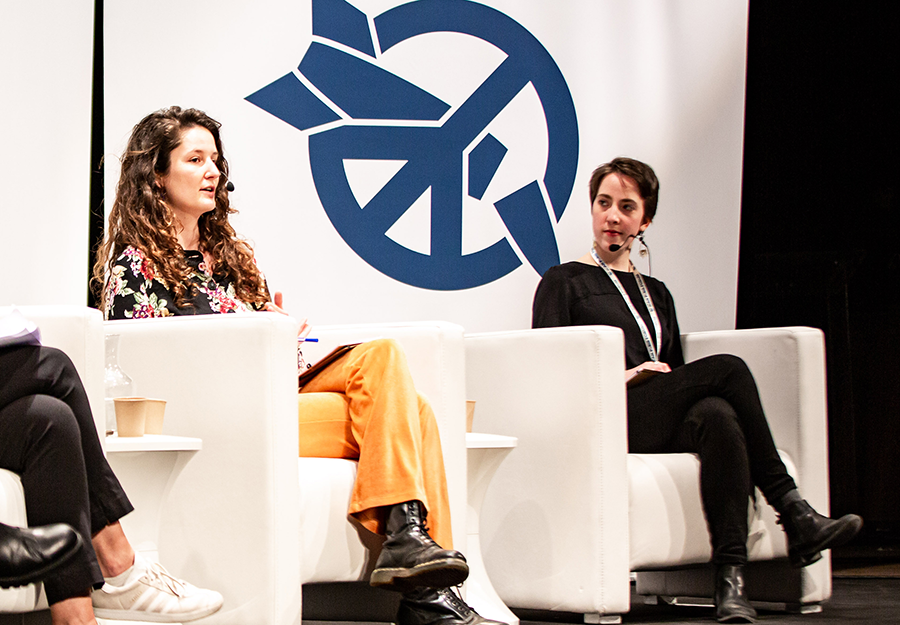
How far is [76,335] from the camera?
1.88m

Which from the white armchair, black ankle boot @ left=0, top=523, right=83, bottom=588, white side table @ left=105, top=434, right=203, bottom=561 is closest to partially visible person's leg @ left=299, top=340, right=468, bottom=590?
the white armchair

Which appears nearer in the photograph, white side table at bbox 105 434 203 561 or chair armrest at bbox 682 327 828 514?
white side table at bbox 105 434 203 561

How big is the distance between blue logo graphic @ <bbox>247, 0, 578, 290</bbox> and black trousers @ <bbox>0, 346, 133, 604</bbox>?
1.86 metres

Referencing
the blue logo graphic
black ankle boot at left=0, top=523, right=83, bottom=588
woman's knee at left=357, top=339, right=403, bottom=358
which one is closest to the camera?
black ankle boot at left=0, top=523, right=83, bottom=588

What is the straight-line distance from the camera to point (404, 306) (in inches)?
142

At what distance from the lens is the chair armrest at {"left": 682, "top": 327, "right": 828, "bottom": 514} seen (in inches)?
116

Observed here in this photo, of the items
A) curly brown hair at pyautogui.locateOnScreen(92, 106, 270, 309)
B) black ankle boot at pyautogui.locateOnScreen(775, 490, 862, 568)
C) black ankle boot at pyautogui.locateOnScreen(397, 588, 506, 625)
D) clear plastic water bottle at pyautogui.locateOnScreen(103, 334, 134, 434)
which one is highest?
curly brown hair at pyautogui.locateOnScreen(92, 106, 270, 309)

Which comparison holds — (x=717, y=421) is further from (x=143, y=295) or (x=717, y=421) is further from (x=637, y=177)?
(x=143, y=295)

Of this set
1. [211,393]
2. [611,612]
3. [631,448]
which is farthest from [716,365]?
[211,393]

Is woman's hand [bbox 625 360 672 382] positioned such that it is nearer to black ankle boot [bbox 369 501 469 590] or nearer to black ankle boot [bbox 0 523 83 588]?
black ankle boot [bbox 369 501 469 590]

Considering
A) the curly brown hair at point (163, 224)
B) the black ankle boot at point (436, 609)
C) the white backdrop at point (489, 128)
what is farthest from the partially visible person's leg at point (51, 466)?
the white backdrop at point (489, 128)

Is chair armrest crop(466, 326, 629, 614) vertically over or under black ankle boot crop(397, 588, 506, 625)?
over

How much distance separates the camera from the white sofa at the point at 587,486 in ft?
8.54

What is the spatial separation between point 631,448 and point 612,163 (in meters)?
0.94
